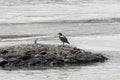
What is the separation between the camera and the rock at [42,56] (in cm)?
1822

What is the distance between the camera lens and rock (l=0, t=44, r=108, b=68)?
18.2 m

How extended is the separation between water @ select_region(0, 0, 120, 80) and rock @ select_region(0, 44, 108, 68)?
18.1 inches

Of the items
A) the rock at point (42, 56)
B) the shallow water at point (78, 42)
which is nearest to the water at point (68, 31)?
the shallow water at point (78, 42)

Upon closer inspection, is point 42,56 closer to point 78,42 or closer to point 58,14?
point 78,42

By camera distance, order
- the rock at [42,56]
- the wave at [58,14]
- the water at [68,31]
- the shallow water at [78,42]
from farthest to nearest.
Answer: the wave at [58,14] → the rock at [42,56] → the water at [68,31] → the shallow water at [78,42]

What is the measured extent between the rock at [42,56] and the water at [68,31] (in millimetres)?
459

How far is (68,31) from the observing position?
2862 centimetres

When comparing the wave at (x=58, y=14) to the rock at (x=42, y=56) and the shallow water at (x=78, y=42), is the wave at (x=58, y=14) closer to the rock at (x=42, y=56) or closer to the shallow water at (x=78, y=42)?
the shallow water at (x=78, y=42)

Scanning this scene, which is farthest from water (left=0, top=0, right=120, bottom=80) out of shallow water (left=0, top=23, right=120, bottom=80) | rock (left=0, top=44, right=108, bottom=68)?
rock (left=0, top=44, right=108, bottom=68)

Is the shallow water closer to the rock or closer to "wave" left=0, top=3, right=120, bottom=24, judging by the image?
the rock

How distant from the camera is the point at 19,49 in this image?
18750mm

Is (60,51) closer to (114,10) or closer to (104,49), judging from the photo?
(104,49)

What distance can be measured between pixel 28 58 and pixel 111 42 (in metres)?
6.09

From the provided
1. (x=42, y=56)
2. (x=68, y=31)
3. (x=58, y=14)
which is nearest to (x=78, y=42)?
(x=68, y=31)
